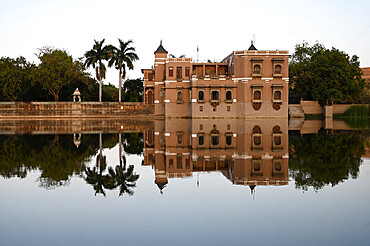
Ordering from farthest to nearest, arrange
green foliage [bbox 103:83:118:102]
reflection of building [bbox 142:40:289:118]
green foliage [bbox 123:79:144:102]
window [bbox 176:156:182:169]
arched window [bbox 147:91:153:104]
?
1. green foliage [bbox 103:83:118:102]
2. green foliage [bbox 123:79:144:102]
3. arched window [bbox 147:91:153:104]
4. reflection of building [bbox 142:40:289:118]
5. window [bbox 176:156:182:169]

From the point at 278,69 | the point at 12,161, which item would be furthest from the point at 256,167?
the point at 278,69

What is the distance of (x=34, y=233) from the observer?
5766 mm

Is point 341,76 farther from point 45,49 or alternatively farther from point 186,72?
point 45,49

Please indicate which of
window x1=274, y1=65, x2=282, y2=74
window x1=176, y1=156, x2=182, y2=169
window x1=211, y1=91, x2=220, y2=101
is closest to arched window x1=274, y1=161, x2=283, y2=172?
window x1=176, y1=156, x2=182, y2=169

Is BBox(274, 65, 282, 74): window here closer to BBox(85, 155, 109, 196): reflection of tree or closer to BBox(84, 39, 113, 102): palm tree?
BBox(84, 39, 113, 102): palm tree

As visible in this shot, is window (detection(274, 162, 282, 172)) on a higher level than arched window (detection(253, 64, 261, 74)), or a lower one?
lower

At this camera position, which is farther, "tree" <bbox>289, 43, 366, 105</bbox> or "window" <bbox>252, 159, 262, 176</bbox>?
"tree" <bbox>289, 43, 366, 105</bbox>

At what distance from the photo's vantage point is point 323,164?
39.4 feet

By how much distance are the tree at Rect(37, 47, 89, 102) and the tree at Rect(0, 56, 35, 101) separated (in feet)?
6.34

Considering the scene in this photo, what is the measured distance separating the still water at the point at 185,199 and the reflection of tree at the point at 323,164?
0.12 ft

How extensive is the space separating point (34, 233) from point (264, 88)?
45978 millimetres

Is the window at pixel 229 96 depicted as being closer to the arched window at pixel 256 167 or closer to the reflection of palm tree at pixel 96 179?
the arched window at pixel 256 167

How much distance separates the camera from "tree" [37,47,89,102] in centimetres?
5872

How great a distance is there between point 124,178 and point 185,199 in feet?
9.01
